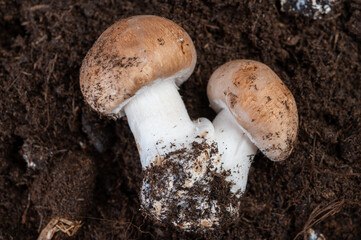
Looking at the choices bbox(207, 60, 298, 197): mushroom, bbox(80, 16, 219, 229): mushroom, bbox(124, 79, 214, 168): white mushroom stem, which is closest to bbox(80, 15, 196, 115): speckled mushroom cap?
bbox(80, 16, 219, 229): mushroom

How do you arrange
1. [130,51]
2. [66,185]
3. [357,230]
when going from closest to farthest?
[130,51]
[66,185]
[357,230]

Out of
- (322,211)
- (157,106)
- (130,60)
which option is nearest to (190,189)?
(157,106)

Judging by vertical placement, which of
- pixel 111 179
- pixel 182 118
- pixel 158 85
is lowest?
pixel 111 179

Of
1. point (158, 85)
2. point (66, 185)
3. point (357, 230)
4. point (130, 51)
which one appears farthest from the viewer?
point (357, 230)

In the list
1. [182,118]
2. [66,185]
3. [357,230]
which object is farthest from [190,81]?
[357,230]

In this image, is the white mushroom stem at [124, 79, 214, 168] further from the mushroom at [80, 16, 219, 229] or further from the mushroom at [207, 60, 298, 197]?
the mushroom at [207, 60, 298, 197]

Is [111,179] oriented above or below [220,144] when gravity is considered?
below

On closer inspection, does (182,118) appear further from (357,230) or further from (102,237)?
(357,230)
